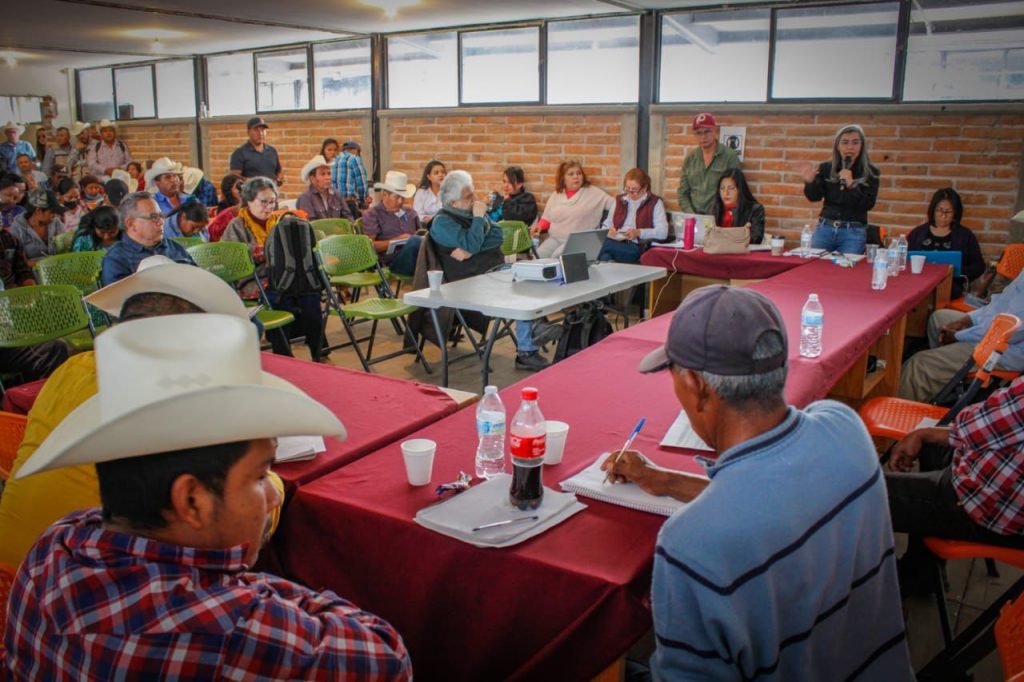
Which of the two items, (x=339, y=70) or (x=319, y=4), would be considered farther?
(x=339, y=70)

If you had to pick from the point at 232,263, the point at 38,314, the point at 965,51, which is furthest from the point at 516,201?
the point at 38,314

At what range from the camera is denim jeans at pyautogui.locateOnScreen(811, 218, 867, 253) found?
231 inches

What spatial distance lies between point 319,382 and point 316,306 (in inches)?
102

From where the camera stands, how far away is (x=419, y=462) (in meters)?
1.90

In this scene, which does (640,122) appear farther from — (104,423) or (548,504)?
(104,423)

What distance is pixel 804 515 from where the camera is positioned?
1279 mm

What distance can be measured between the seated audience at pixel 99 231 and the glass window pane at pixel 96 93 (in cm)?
843

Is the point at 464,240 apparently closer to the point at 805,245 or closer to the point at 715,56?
the point at 805,245

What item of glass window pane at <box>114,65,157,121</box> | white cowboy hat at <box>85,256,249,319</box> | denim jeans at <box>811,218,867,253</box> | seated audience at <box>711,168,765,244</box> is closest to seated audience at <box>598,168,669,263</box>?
seated audience at <box>711,168,765,244</box>

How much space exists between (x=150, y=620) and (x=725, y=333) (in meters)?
0.97

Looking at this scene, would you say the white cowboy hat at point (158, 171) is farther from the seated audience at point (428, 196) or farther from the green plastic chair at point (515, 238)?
the green plastic chair at point (515, 238)

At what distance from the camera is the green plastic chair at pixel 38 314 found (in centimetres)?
366

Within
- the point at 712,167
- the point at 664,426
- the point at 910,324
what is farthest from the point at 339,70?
the point at 664,426

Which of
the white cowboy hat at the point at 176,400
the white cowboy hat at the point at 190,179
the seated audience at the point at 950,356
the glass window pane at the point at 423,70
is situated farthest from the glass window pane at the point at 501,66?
the white cowboy hat at the point at 176,400
